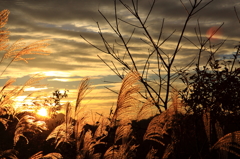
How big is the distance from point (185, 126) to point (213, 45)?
1753 millimetres

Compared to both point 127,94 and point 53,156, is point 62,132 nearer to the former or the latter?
point 53,156

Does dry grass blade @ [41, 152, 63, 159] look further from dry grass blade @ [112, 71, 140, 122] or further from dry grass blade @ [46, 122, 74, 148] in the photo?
dry grass blade @ [112, 71, 140, 122]

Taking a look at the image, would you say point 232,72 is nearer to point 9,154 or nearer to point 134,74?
point 134,74

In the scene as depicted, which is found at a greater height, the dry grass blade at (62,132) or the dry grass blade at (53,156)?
the dry grass blade at (62,132)

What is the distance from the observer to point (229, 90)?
6.43 m

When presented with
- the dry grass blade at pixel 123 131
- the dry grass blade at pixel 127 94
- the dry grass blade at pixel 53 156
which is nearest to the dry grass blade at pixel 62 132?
the dry grass blade at pixel 53 156

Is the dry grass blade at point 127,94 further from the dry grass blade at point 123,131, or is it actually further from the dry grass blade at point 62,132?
the dry grass blade at point 62,132

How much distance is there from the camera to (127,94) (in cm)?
318

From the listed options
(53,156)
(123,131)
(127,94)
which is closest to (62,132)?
(53,156)

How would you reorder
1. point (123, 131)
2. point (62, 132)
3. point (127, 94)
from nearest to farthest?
point (127, 94) → point (123, 131) → point (62, 132)

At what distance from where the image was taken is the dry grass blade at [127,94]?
3082 mm

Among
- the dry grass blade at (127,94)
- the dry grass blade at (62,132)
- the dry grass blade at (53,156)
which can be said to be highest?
the dry grass blade at (127,94)

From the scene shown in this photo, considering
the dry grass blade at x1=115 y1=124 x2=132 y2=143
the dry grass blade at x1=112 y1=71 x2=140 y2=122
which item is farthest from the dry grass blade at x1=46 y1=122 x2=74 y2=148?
the dry grass blade at x1=112 y1=71 x2=140 y2=122

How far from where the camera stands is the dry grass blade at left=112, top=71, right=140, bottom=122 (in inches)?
121
